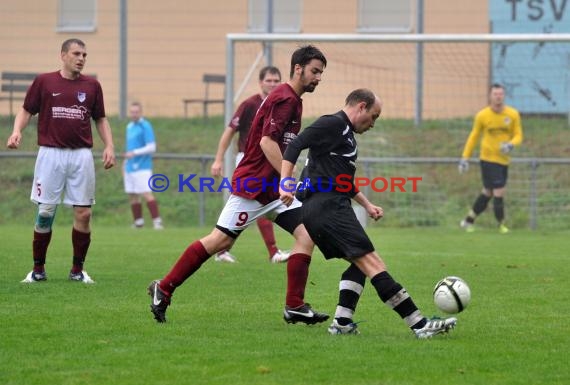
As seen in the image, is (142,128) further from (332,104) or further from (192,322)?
(192,322)

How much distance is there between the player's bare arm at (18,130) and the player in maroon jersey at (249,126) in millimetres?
2218

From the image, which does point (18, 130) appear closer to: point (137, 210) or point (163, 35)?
point (137, 210)

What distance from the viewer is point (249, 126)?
12.8 metres

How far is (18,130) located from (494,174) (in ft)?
33.5

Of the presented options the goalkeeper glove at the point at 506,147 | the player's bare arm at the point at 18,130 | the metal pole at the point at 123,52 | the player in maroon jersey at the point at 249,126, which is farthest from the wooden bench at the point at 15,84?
the player's bare arm at the point at 18,130

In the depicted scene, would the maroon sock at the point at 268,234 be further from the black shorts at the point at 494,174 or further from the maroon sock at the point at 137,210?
the maroon sock at the point at 137,210

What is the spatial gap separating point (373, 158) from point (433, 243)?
14.7 feet

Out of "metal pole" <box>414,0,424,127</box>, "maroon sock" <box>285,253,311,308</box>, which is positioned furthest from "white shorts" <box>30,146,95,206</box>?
"metal pole" <box>414,0,424,127</box>

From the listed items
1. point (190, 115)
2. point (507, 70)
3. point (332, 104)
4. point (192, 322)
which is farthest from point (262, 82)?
point (190, 115)

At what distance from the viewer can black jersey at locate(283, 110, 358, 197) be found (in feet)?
24.7

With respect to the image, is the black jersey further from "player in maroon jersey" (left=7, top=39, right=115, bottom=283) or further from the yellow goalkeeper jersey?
the yellow goalkeeper jersey

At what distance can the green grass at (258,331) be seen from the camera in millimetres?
6266

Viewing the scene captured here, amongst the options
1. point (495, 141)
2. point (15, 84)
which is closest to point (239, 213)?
point (495, 141)

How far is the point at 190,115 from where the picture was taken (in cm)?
2428
